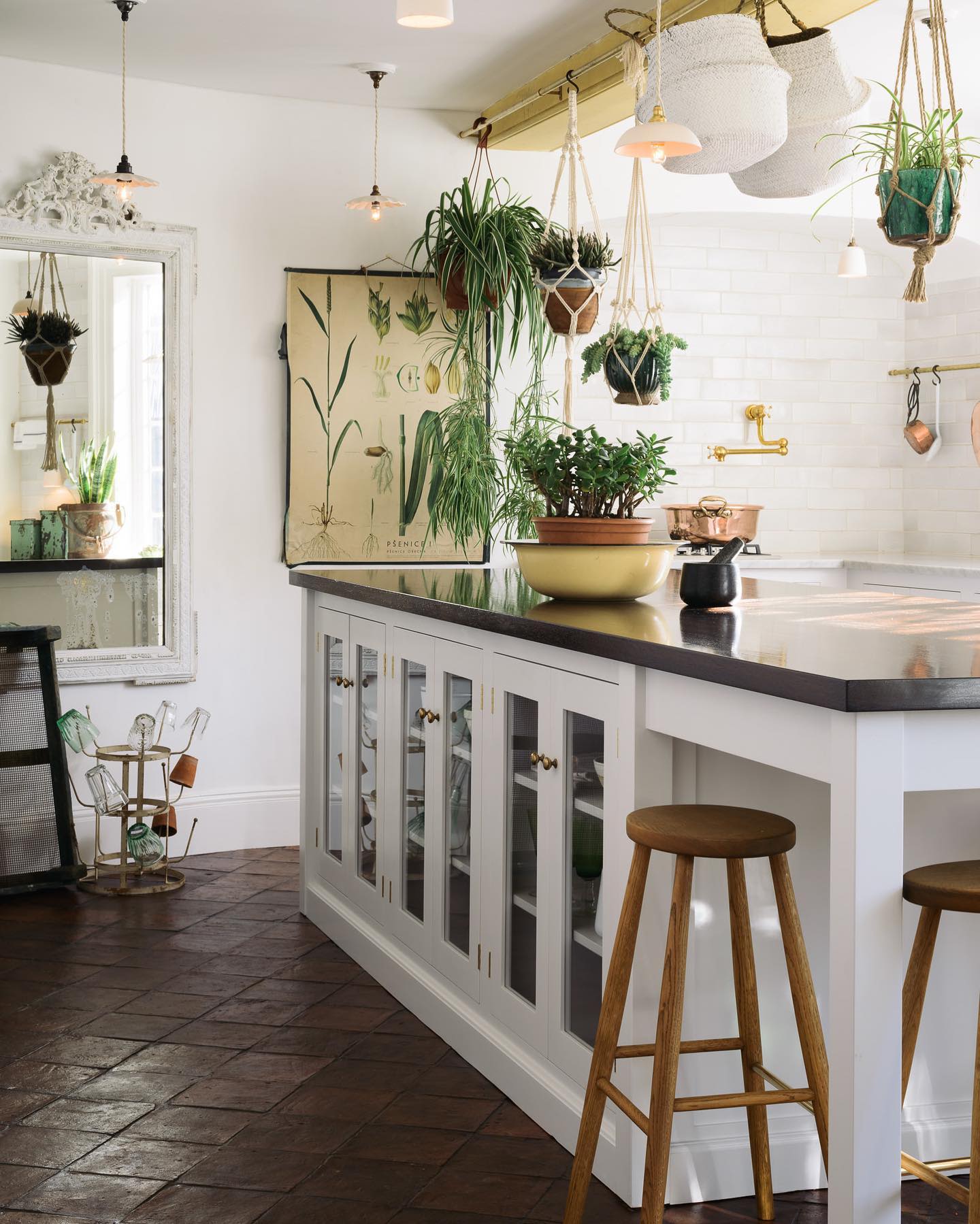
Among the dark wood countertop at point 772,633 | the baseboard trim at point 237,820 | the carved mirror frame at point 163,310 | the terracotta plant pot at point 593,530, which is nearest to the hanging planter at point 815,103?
the terracotta plant pot at point 593,530

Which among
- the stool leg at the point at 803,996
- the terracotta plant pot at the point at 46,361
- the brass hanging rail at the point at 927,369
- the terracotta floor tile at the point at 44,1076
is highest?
the brass hanging rail at the point at 927,369

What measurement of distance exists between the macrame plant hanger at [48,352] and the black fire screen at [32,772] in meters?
0.74

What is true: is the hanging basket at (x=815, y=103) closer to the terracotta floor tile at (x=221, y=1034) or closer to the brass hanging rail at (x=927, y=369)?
the terracotta floor tile at (x=221, y=1034)

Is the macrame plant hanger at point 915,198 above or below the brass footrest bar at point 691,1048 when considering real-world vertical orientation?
above

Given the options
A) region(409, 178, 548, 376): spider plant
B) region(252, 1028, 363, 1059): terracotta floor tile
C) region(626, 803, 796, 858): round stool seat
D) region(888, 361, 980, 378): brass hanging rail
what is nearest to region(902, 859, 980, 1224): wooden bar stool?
region(626, 803, 796, 858): round stool seat

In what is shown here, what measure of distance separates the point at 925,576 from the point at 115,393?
326 cm

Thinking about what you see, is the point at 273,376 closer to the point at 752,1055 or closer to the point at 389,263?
the point at 389,263

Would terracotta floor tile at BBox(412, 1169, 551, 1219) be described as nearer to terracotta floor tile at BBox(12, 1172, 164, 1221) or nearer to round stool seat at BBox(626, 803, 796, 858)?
terracotta floor tile at BBox(12, 1172, 164, 1221)

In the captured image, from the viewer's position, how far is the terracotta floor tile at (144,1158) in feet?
8.54

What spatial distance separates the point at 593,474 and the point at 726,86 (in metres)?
0.86

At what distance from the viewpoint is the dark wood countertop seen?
1.83 metres

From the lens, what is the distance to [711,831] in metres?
2.19

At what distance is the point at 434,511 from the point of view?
17.6ft

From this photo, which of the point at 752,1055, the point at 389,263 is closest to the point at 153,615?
the point at 389,263
